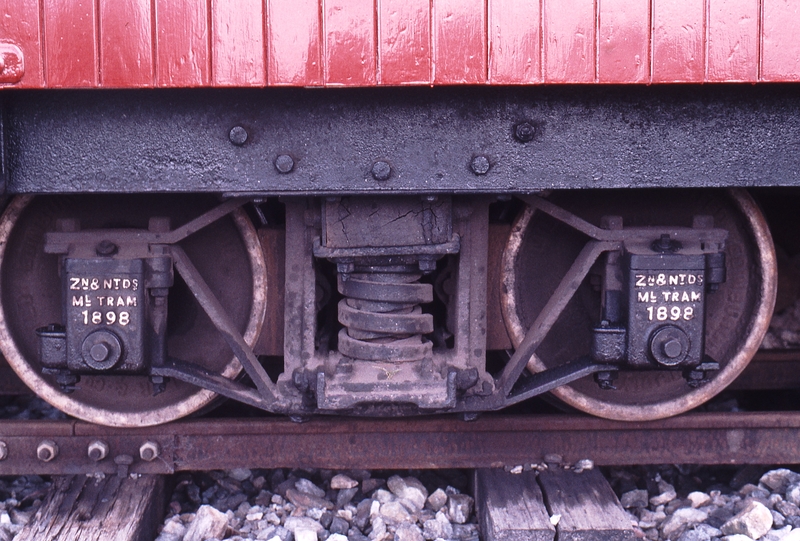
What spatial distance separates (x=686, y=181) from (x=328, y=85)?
3.32ft

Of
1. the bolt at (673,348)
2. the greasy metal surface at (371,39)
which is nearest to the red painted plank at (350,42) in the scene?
the greasy metal surface at (371,39)

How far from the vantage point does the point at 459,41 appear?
1.65 meters

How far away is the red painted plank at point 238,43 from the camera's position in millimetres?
1631

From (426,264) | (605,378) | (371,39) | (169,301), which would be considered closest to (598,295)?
(605,378)

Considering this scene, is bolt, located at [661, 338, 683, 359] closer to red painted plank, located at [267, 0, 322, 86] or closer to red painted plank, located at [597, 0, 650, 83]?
red painted plank, located at [597, 0, 650, 83]

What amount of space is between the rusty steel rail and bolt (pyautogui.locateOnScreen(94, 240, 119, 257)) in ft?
2.25

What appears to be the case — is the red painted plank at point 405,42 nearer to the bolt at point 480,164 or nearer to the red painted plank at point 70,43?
the bolt at point 480,164

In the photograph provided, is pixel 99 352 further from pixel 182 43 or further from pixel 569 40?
pixel 569 40

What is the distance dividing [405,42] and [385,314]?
81cm

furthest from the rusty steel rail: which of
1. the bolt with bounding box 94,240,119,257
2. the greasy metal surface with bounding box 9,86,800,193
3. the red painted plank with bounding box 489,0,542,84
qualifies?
the red painted plank with bounding box 489,0,542,84

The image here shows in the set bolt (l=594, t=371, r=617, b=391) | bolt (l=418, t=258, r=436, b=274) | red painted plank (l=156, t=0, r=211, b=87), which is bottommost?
bolt (l=594, t=371, r=617, b=391)

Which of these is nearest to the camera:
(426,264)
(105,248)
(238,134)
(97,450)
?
(238,134)

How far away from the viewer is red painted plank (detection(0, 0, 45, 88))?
5.29 feet

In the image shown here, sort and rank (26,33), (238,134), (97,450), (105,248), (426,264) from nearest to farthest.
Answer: (26,33) < (238,134) < (426,264) < (105,248) < (97,450)
